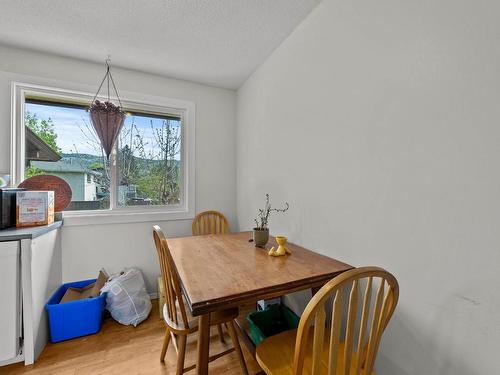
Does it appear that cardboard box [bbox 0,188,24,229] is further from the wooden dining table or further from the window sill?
the wooden dining table

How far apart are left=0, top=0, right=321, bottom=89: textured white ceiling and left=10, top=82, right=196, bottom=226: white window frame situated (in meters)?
0.33

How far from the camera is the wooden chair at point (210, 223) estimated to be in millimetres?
2473

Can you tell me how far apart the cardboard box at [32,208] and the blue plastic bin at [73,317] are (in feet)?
2.02

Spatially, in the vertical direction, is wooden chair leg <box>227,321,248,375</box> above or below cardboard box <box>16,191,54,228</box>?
below

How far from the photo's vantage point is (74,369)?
4.76ft

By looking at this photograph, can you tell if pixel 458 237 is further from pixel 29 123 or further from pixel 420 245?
pixel 29 123

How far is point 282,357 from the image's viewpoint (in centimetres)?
99

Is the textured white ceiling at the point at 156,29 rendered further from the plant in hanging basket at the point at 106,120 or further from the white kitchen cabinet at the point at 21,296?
the white kitchen cabinet at the point at 21,296

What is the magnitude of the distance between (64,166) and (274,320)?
231 cm

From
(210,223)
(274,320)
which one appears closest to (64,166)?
(210,223)

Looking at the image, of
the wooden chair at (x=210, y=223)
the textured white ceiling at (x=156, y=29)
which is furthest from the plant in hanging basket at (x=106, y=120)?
the wooden chair at (x=210, y=223)

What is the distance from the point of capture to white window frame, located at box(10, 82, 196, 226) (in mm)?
1907

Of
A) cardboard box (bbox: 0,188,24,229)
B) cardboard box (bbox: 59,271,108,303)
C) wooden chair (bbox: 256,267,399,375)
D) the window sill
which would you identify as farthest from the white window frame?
wooden chair (bbox: 256,267,399,375)

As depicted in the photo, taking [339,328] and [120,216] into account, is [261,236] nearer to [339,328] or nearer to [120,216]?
[339,328]
